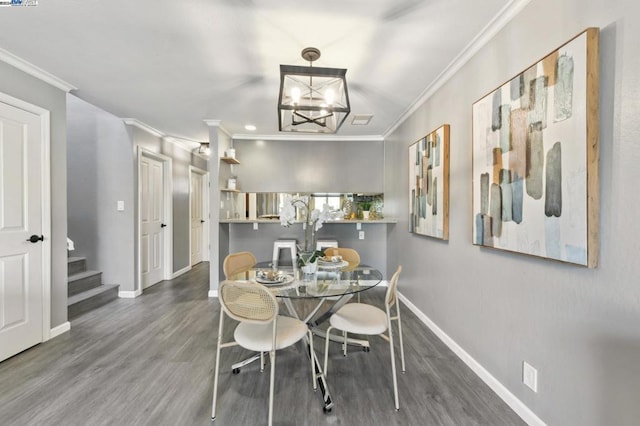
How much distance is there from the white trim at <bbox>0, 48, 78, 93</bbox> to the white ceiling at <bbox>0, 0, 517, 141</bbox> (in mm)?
57

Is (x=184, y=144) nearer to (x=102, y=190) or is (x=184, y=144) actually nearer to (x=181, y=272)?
(x=102, y=190)

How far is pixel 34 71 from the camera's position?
239 centimetres

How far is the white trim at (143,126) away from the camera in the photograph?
3744 millimetres

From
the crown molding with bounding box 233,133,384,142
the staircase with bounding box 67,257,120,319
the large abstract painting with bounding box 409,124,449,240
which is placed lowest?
the staircase with bounding box 67,257,120,319

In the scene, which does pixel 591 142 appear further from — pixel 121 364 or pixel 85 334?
pixel 85 334

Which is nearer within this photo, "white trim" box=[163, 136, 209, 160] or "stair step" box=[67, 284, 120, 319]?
"stair step" box=[67, 284, 120, 319]

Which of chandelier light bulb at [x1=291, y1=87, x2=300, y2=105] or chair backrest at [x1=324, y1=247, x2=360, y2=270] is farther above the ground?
chandelier light bulb at [x1=291, y1=87, x2=300, y2=105]

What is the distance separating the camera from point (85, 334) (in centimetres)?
269

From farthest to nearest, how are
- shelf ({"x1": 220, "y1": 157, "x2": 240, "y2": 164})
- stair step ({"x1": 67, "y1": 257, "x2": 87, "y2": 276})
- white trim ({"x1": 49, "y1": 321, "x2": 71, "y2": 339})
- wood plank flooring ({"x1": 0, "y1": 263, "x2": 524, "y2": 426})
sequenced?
shelf ({"x1": 220, "y1": 157, "x2": 240, "y2": 164}), stair step ({"x1": 67, "y1": 257, "x2": 87, "y2": 276}), white trim ({"x1": 49, "y1": 321, "x2": 71, "y2": 339}), wood plank flooring ({"x1": 0, "y1": 263, "x2": 524, "y2": 426})

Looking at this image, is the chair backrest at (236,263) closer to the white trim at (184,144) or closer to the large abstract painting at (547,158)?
the large abstract painting at (547,158)

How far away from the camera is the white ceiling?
170cm

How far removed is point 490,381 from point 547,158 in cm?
149

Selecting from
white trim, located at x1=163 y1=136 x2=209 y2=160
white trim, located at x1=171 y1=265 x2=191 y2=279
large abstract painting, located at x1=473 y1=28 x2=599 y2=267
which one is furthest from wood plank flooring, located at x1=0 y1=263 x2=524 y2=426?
white trim, located at x1=163 y1=136 x2=209 y2=160

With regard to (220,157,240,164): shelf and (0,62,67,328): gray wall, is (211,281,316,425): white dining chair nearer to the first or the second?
(0,62,67,328): gray wall
